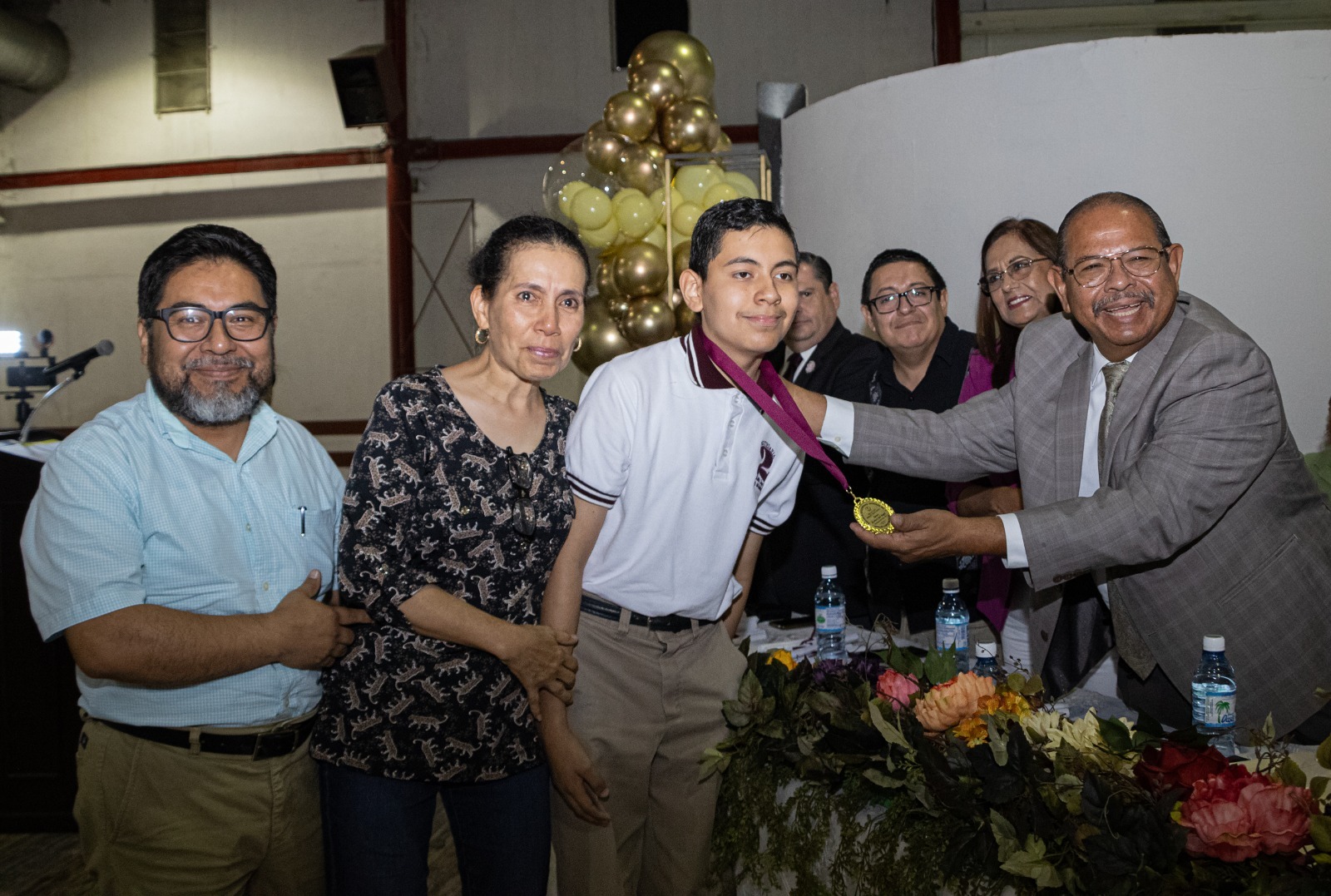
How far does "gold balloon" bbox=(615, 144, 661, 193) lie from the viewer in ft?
16.0

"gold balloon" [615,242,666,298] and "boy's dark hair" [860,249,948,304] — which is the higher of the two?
"gold balloon" [615,242,666,298]

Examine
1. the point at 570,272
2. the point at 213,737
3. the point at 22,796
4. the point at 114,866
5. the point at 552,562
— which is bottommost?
the point at 22,796

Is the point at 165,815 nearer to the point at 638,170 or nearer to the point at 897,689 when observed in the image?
the point at 897,689

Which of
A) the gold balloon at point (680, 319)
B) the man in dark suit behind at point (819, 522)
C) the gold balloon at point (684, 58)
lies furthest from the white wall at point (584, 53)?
the man in dark suit behind at point (819, 522)

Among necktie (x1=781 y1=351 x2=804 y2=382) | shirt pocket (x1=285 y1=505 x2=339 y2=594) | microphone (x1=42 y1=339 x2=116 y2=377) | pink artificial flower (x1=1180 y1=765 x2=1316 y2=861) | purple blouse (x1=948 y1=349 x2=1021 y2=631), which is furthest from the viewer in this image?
microphone (x1=42 y1=339 x2=116 y2=377)

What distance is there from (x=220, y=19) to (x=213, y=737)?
982cm

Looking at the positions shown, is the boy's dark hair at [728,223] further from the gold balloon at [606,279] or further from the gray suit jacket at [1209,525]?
the gold balloon at [606,279]

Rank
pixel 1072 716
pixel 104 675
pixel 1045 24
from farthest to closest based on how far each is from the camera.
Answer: pixel 1045 24 → pixel 1072 716 → pixel 104 675

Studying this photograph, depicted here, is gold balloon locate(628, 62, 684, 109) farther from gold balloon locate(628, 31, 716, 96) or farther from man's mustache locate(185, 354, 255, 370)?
man's mustache locate(185, 354, 255, 370)

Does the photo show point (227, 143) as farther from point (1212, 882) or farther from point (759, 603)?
point (1212, 882)

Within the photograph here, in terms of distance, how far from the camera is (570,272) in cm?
190

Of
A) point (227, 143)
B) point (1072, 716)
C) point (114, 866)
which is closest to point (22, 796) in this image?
point (114, 866)

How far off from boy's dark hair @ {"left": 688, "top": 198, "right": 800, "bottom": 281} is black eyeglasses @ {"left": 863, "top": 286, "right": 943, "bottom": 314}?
60.0 inches

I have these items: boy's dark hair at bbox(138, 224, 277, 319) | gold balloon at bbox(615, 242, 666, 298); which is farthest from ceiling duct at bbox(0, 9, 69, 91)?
boy's dark hair at bbox(138, 224, 277, 319)
